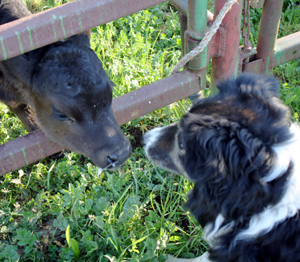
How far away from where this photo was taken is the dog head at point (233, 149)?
4.97ft

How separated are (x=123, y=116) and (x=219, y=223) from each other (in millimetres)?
1192

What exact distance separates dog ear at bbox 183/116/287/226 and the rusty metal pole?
126 cm

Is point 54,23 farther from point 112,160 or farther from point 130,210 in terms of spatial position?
point 130,210

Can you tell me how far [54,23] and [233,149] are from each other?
1250 millimetres

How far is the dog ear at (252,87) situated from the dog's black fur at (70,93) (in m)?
0.87

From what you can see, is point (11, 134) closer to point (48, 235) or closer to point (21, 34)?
point (48, 235)

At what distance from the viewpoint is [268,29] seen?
3.02m

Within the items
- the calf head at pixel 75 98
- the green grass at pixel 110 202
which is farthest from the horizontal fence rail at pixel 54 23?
the green grass at pixel 110 202

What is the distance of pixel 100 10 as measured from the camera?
1.90 metres

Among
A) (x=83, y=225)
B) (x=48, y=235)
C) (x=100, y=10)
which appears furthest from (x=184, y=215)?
(x=100, y=10)

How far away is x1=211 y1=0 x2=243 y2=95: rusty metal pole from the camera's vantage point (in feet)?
8.40

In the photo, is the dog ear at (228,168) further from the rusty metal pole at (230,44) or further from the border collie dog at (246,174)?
the rusty metal pole at (230,44)

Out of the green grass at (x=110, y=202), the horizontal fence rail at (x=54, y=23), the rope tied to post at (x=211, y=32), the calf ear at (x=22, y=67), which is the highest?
the horizontal fence rail at (x=54, y=23)

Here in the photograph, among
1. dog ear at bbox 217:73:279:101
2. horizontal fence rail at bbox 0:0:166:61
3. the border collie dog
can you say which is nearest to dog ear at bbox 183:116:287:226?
the border collie dog
